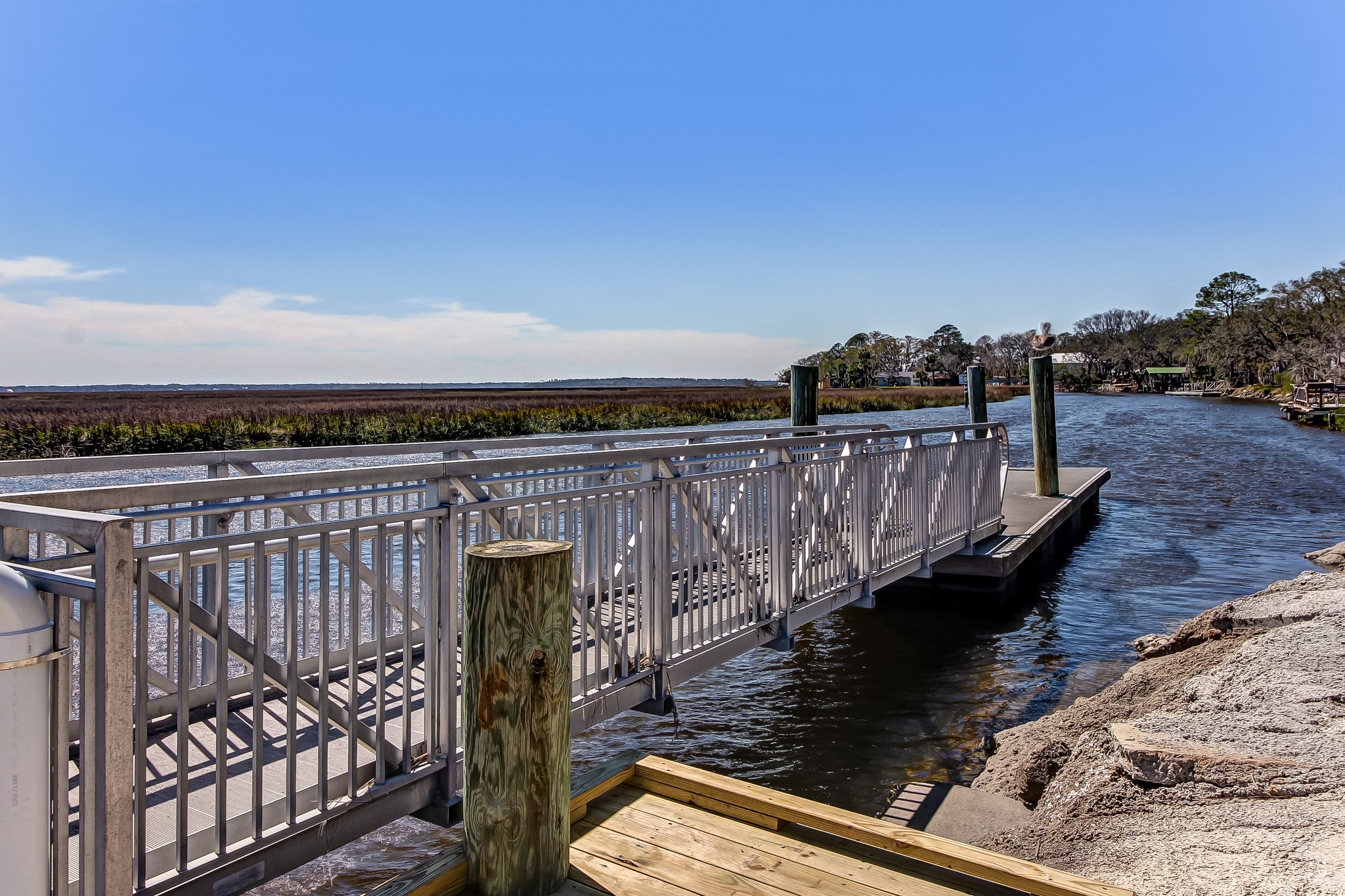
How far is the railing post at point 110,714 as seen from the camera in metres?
1.97

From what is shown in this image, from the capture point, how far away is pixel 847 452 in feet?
22.8

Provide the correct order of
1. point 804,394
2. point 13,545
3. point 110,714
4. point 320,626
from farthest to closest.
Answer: point 804,394
point 320,626
point 13,545
point 110,714

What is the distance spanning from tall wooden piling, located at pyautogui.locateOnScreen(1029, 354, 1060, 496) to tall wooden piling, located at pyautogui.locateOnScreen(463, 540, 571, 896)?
13.0 metres

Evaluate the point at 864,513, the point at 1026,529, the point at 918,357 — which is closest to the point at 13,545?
the point at 864,513

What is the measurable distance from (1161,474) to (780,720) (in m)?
22.0

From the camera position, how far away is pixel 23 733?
73.9 inches

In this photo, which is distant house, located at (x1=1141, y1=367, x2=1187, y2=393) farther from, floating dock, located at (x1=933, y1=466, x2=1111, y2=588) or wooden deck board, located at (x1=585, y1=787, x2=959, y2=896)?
wooden deck board, located at (x1=585, y1=787, x2=959, y2=896)

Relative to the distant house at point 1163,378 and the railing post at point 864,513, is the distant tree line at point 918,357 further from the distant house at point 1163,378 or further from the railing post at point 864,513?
the railing post at point 864,513

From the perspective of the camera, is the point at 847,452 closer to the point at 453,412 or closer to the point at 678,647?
the point at 678,647

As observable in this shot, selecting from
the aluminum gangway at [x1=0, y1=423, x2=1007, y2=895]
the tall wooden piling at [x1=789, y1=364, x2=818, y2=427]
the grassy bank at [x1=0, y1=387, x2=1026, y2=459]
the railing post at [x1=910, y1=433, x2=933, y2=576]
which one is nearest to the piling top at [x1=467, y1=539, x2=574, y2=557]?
the aluminum gangway at [x1=0, y1=423, x2=1007, y2=895]

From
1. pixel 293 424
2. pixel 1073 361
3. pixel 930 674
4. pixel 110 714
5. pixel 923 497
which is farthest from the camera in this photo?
pixel 1073 361

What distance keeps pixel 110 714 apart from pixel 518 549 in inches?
42.5

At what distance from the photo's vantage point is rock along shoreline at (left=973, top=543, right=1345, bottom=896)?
12.6 ft

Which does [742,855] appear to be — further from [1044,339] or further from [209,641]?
[1044,339]
